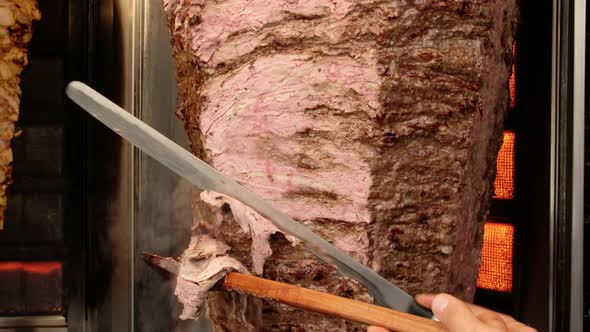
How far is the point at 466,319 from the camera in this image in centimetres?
81

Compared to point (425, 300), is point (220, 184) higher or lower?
higher

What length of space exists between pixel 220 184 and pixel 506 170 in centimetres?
101

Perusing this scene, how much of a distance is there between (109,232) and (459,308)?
53.1 inches

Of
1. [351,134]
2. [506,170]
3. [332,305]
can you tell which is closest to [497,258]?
[506,170]

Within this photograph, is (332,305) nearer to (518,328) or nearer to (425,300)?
(425,300)

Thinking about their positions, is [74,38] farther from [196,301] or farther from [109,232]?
[196,301]

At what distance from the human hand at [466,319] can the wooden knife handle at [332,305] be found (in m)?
0.02

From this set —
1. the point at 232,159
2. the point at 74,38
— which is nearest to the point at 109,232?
the point at 74,38

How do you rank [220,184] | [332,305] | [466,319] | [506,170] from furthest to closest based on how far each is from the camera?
[506,170], [220,184], [332,305], [466,319]

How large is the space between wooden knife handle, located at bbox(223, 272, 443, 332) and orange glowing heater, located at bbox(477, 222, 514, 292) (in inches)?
35.9

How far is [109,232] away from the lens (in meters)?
1.91

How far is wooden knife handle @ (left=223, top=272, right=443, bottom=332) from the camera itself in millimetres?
888

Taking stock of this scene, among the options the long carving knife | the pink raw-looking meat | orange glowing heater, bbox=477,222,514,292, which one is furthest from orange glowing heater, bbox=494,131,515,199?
the long carving knife

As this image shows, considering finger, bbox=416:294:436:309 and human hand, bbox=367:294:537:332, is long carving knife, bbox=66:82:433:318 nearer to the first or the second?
finger, bbox=416:294:436:309
